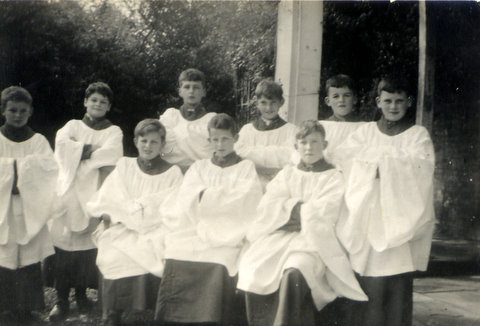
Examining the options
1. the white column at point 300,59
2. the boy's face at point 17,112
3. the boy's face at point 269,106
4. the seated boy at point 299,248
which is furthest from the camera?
the white column at point 300,59

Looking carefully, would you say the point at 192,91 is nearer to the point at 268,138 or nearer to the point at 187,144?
the point at 187,144

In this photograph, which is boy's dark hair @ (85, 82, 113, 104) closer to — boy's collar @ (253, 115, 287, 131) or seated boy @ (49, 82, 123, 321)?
seated boy @ (49, 82, 123, 321)

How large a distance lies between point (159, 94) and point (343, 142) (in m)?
3.72

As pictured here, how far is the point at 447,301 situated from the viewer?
206 inches

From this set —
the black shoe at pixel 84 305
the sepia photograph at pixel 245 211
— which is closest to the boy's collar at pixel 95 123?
the sepia photograph at pixel 245 211

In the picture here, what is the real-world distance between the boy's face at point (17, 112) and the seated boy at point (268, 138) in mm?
1761

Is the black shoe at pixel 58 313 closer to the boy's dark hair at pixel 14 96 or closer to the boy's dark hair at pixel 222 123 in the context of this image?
the boy's dark hair at pixel 14 96

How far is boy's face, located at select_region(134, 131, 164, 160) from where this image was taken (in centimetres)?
460

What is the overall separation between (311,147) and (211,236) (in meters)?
0.97

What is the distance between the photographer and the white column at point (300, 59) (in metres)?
5.47

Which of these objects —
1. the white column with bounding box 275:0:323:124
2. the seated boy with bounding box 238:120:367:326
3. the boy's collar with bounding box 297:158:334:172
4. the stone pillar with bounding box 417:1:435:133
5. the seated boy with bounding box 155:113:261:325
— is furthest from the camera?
the stone pillar with bounding box 417:1:435:133

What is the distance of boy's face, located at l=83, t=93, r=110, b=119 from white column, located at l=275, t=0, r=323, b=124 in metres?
1.65

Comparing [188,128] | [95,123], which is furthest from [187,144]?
[95,123]

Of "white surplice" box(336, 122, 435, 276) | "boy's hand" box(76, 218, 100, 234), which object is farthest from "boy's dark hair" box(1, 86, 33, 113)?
"white surplice" box(336, 122, 435, 276)
